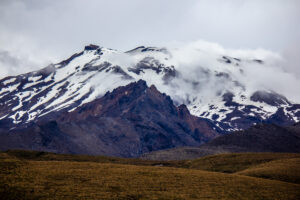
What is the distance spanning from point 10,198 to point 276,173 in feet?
200

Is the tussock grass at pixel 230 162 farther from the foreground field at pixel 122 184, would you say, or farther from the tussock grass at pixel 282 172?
the foreground field at pixel 122 184

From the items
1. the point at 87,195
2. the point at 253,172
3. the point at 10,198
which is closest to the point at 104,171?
the point at 87,195

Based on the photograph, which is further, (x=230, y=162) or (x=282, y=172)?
(x=230, y=162)

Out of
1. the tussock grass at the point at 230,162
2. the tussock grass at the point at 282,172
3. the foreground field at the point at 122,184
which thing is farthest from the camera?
the tussock grass at the point at 230,162

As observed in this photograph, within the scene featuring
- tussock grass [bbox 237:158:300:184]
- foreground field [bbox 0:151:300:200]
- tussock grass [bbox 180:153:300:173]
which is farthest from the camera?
tussock grass [bbox 180:153:300:173]

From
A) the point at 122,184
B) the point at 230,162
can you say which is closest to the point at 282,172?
the point at 230,162

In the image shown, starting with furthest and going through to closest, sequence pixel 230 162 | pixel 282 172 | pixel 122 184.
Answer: pixel 230 162 < pixel 282 172 < pixel 122 184

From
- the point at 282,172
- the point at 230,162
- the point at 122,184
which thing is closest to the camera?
the point at 122,184

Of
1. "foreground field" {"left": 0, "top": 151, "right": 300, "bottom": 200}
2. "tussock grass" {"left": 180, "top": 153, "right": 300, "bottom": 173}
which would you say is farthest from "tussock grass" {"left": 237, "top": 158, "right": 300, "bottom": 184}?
"tussock grass" {"left": 180, "top": 153, "right": 300, "bottom": 173}

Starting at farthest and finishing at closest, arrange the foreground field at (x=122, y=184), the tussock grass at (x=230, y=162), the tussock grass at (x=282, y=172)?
the tussock grass at (x=230, y=162) → the tussock grass at (x=282, y=172) → the foreground field at (x=122, y=184)

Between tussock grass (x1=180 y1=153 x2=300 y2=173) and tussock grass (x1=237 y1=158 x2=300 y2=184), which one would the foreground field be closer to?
tussock grass (x1=237 y1=158 x2=300 y2=184)

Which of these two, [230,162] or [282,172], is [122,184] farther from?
[230,162]

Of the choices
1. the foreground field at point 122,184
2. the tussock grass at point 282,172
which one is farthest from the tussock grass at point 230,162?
the foreground field at point 122,184

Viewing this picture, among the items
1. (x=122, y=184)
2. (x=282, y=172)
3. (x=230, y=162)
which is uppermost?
(x=230, y=162)
